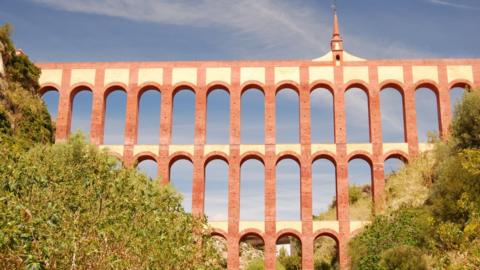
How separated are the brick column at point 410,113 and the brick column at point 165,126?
15.1 metres

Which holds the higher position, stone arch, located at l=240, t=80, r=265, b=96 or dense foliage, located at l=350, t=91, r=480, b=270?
stone arch, located at l=240, t=80, r=265, b=96

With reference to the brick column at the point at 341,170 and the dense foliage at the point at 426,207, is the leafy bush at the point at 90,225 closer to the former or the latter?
the dense foliage at the point at 426,207

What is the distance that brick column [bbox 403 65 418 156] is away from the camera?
33.8 m

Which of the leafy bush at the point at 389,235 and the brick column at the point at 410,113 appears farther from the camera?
the brick column at the point at 410,113

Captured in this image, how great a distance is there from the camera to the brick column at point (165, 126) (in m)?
34.2

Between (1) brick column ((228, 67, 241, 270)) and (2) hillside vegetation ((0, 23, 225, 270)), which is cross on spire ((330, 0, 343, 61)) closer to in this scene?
(1) brick column ((228, 67, 241, 270))

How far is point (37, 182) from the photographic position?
10.6 meters

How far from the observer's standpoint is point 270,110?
35188mm

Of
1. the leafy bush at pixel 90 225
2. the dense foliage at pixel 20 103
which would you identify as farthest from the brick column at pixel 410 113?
the leafy bush at pixel 90 225

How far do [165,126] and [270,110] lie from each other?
688 centimetres

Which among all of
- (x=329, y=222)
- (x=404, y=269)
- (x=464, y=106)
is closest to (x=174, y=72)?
(x=329, y=222)

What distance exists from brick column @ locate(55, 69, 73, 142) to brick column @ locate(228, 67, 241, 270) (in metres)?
10.8

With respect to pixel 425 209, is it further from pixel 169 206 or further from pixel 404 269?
pixel 169 206

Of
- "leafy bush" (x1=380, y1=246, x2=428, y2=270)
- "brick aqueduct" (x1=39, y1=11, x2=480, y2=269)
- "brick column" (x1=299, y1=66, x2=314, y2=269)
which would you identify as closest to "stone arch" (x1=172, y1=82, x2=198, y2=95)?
"brick aqueduct" (x1=39, y1=11, x2=480, y2=269)
